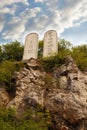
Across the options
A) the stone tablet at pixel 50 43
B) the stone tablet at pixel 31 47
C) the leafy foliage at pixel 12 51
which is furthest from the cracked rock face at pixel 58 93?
the leafy foliage at pixel 12 51

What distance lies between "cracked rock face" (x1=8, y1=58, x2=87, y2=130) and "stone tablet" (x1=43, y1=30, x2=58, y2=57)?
262 cm

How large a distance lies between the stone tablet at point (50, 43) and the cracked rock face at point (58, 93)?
262cm

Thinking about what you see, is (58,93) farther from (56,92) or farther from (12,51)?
(12,51)

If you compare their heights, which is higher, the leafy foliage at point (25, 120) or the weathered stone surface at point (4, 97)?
the weathered stone surface at point (4, 97)

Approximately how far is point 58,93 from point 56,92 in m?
0.48

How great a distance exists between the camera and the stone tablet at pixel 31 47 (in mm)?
25109

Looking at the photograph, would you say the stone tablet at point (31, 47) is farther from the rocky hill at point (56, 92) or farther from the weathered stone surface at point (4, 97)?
the weathered stone surface at point (4, 97)

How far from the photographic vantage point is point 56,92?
18.9 m

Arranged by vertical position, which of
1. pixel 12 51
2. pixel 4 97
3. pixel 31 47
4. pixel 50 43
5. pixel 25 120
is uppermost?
pixel 12 51

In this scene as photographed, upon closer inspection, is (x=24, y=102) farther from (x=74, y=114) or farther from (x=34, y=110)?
(x=74, y=114)

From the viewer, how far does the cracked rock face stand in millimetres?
A: 17016

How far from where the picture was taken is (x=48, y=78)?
2006cm

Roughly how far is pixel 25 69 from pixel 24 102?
10.5 ft

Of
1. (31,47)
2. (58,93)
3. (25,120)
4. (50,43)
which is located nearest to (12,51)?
(31,47)
